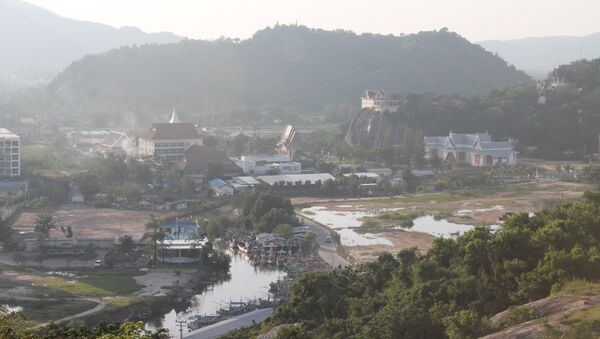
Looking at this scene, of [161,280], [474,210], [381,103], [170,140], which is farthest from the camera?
[381,103]

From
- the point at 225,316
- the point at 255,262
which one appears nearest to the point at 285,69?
the point at 255,262

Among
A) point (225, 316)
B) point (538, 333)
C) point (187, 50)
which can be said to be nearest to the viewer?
point (538, 333)

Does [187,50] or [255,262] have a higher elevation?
[187,50]

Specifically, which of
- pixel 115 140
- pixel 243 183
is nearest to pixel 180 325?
pixel 243 183

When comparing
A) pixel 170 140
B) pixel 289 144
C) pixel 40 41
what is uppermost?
pixel 40 41

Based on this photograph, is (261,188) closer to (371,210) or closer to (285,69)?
(371,210)

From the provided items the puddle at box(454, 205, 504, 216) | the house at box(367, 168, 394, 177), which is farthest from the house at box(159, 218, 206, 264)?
the house at box(367, 168, 394, 177)

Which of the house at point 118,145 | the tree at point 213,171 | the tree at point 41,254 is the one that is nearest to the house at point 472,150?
the tree at point 213,171

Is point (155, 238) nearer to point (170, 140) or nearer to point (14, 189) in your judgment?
point (14, 189)
